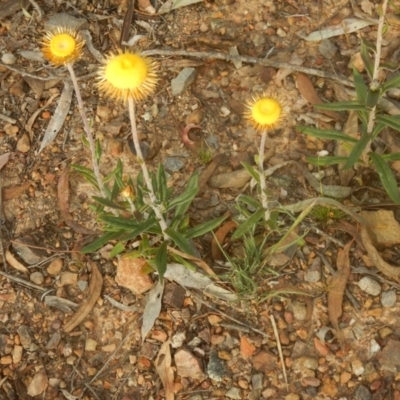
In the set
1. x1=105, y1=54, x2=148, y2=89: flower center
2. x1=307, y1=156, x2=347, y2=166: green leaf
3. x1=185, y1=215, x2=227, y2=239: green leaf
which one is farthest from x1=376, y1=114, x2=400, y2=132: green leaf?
x1=105, y1=54, x2=148, y2=89: flower center

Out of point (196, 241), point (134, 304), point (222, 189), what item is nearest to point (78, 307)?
point (134, 304)

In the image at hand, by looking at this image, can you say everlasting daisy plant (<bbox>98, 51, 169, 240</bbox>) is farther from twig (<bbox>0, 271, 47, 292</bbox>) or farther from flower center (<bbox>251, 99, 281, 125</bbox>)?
twig (<bbox>0, 271, 47, 292</bbox>)

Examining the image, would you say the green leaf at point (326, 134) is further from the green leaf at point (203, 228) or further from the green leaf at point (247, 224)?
the green leaf at point (203, 228)

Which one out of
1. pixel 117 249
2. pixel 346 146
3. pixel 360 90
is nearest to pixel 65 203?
pixel 117 249

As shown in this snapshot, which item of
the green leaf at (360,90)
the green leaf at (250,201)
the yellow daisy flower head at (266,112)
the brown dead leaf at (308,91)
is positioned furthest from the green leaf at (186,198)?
the brown dead leaf at (308,91)

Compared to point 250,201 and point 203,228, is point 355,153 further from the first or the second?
point 203,228

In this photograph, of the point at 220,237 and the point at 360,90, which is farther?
the point at 220,237
